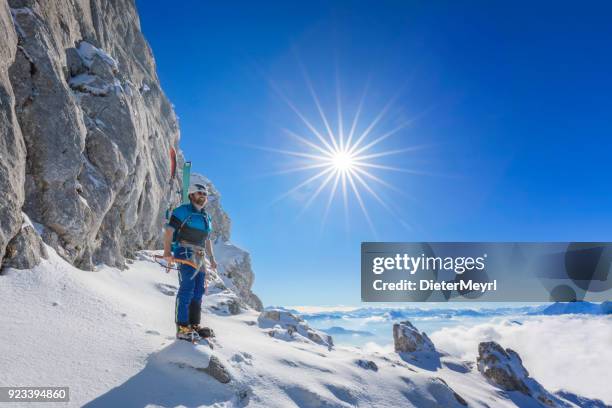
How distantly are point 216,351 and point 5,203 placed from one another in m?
6.03

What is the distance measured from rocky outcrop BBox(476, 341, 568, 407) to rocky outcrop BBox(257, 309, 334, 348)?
20.2 metres

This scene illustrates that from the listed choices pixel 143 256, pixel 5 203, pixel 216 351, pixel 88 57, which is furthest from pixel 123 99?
pixel 216 351

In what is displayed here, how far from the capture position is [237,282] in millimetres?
49812

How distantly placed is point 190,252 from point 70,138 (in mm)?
8248

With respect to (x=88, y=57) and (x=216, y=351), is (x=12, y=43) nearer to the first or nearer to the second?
(x=88, y=57)

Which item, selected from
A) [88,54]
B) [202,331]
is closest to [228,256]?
[88,54]

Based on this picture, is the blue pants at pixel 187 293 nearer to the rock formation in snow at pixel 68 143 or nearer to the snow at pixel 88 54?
the rock formation in snow at pixel 68 143

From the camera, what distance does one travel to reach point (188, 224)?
296 inches

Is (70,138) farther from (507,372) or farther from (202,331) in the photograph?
(507,372)

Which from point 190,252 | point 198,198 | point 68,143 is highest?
point 68,143

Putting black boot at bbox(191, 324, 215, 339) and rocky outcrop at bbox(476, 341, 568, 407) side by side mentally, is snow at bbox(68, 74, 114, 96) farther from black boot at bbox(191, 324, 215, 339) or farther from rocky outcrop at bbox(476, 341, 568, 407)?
rocky outcrop at bbox(476, 341, 568, 407)

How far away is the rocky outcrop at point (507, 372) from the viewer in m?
30.1

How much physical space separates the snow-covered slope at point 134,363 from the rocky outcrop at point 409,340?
2873 cm

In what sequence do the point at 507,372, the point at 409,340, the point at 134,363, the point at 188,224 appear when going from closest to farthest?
the point at 134,363, the point at 188,224, the point at 507,372, the point at 409,340
